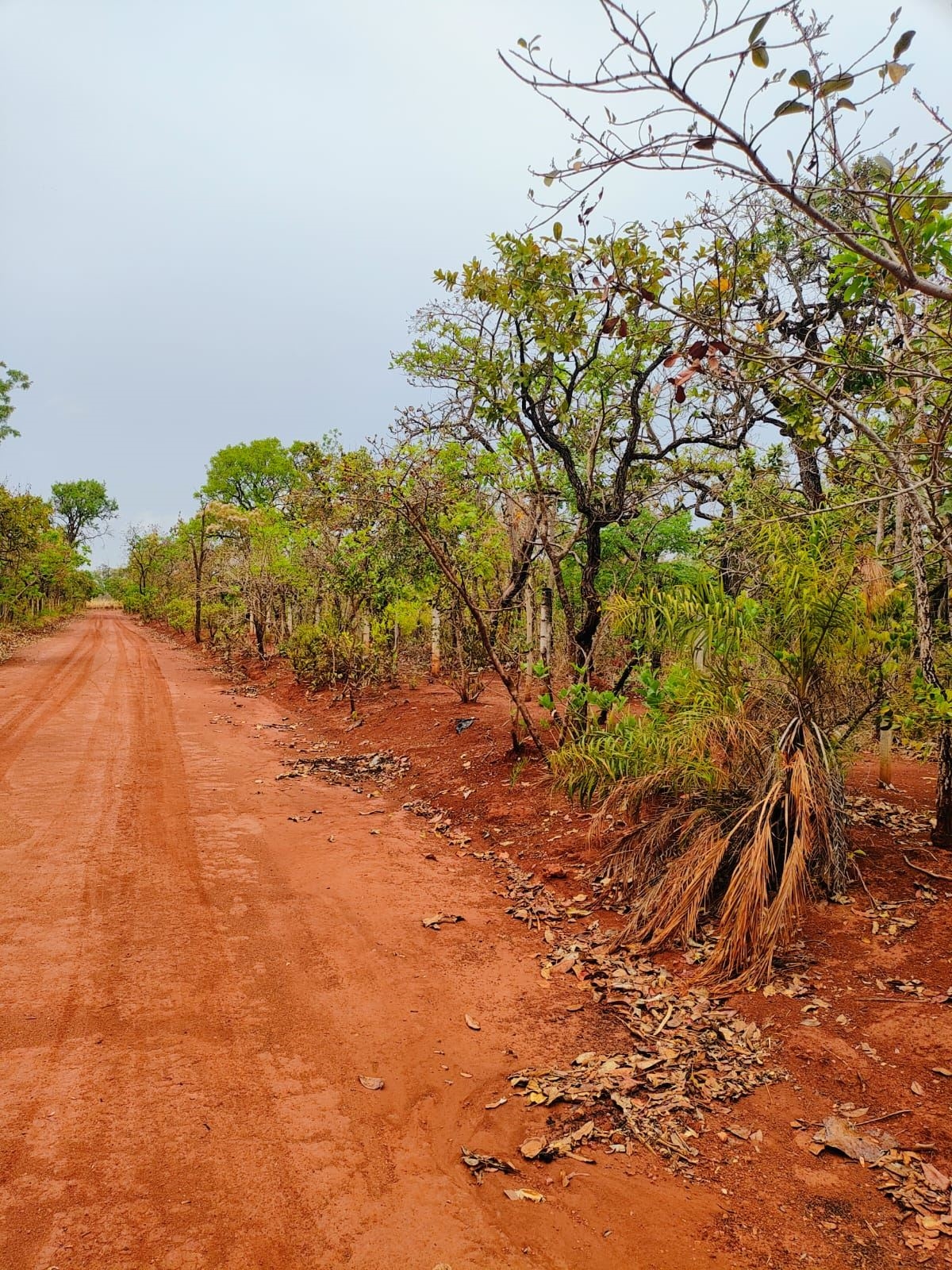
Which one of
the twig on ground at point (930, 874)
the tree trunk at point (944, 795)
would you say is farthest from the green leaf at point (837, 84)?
the twig on ground at point (930, 874)

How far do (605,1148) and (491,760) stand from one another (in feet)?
19.2

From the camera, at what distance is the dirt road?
245 centimetres

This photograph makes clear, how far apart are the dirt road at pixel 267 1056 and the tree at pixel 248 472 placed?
123 ft

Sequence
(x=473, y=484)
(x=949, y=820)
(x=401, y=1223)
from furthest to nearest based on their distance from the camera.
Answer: (x=473, y=484) → (x=949, y=820) → (x=401, y=1223)

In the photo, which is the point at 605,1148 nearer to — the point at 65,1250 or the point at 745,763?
the point at 65,1250

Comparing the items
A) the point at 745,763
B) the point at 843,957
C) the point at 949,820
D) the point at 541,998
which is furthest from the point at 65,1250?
the point at 949,820

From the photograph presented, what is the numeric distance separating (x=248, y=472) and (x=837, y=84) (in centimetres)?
4365

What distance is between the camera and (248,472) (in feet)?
139

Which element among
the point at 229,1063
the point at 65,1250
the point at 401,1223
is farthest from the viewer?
the point at 229,1063

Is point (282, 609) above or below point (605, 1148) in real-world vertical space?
above

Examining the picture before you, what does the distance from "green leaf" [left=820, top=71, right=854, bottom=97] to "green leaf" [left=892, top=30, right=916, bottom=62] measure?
0.40 feet

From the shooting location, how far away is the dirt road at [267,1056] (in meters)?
2.45

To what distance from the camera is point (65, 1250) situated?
2.31 metres

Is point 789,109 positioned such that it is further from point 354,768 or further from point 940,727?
point 354,768
